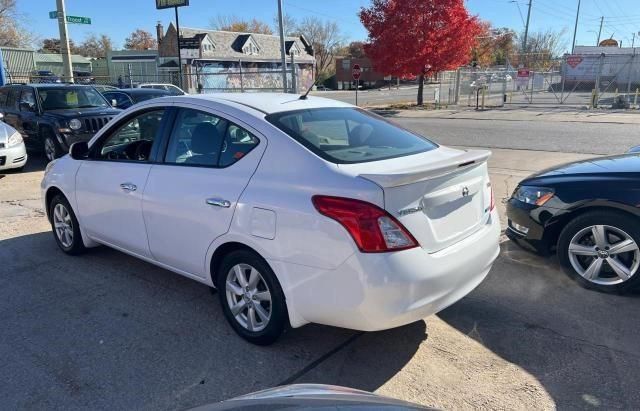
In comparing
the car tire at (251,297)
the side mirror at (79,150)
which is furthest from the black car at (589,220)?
the side mirror at (79,150)

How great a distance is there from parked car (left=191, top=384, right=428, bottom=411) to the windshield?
11119 mm

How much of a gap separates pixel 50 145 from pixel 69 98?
1.43 m

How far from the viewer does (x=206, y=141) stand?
357cm

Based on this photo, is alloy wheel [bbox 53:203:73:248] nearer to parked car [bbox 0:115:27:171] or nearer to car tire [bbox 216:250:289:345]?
car tire [bbox 216:250:289:345]

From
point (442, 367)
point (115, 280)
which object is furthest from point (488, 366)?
point (115, 280)

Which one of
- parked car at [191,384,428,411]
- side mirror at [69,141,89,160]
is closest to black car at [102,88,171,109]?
side mirror at [69,141,89,160]

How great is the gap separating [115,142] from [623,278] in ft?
14.6

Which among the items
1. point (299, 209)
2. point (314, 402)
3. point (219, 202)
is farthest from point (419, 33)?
point (314, 402)

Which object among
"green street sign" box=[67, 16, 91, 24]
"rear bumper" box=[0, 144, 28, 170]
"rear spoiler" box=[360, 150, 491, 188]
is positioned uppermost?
"green street sign" box=[67, 16, 91, 24]

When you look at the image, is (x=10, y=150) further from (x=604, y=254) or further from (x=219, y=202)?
(x=604, y=254)

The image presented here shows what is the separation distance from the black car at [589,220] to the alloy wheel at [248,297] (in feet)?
8.48

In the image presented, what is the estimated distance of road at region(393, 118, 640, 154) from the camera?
39.4 ft

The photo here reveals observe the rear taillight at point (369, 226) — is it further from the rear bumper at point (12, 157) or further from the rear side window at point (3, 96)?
the rear side window at point (3, 96)

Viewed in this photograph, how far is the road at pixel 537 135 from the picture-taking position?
1201 centimetres
